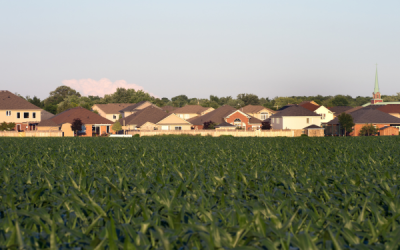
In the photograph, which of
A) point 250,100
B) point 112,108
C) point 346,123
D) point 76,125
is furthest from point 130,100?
point 346,123

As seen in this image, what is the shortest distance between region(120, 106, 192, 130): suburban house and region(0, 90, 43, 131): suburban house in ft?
62.4

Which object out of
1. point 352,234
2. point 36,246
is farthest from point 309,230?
point 36,246

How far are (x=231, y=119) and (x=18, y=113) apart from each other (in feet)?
153

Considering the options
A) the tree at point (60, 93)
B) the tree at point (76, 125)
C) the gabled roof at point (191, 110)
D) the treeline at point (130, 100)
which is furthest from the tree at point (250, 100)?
the tree at point (76, 125)

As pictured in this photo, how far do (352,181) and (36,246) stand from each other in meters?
6.51

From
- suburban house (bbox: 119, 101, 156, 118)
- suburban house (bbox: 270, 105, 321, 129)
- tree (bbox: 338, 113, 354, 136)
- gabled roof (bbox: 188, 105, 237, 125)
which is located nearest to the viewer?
tree (bbox: 338, 113, 354, 136)

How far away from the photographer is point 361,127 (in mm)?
75375

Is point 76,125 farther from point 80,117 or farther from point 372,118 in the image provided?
point 372,118

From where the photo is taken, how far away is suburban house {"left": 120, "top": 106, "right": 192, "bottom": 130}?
259ft

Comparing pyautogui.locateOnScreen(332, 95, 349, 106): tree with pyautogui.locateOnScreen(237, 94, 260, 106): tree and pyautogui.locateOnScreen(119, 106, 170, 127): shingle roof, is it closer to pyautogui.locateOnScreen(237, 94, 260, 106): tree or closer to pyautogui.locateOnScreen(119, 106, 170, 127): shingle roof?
pyautogui.locateOnScreen(237, 94, 260, 106): tree

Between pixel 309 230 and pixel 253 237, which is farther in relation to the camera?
pixel 309 230

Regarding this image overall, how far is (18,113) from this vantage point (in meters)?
72.3

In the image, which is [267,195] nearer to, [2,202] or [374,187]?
[374,187]

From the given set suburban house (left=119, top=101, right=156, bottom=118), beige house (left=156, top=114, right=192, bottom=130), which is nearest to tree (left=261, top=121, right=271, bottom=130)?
beige house (left=156, top=114, right=192, bottom=130)
